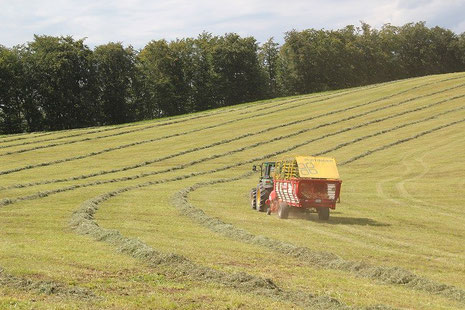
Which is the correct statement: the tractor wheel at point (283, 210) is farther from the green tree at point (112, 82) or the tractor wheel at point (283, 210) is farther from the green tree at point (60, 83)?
the green tree at point (112, 82)

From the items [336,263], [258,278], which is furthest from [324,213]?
[258,278]

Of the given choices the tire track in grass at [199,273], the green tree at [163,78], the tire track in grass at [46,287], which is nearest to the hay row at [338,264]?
the tire track in grass at [199,273]

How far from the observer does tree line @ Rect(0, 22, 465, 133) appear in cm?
11150

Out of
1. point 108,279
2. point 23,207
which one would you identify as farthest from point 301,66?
point 108,279

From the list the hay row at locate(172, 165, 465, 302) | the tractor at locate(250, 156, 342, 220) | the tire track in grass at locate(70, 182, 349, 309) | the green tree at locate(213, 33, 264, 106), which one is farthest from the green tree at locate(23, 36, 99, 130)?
the tire track in grass at locate(70, 182, 349, 309)

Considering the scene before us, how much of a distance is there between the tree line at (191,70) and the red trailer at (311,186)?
87.3 metres

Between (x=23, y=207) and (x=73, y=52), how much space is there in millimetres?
86376

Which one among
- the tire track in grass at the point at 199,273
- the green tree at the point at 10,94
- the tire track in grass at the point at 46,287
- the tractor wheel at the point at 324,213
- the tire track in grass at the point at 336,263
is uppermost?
the green tree at the point at 10,94

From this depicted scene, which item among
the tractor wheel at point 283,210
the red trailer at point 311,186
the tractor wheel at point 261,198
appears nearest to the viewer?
the red trailer at point 311,186

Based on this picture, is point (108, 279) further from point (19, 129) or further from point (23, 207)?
point (19, 129)

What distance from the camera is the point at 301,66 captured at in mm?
140625

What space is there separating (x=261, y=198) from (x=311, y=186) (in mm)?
4092

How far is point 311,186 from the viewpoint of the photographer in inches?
1168

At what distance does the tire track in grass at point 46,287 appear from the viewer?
13570mm
